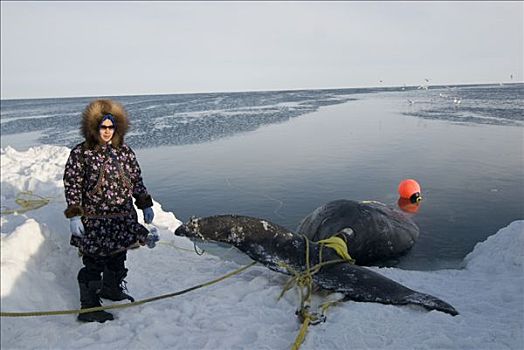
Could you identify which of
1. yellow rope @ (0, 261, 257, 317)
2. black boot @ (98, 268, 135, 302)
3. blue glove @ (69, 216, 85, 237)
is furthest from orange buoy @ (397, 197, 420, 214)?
blue glove @ (69, 216, 85, 237)

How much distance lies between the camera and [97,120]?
4.10 metres

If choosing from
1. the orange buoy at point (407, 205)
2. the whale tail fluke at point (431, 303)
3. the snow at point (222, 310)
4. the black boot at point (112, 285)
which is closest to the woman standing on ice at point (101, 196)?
the black boot at point (112, 285)

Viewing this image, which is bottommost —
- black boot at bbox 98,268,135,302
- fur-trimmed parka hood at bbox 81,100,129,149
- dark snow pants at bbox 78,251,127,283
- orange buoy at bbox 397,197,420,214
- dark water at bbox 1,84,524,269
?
orange buoy at bbox 397,197,420,214

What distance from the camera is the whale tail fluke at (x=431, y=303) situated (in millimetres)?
4430

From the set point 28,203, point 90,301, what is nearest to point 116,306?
point 90,301

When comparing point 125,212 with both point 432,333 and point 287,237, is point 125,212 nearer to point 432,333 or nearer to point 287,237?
point 287,237

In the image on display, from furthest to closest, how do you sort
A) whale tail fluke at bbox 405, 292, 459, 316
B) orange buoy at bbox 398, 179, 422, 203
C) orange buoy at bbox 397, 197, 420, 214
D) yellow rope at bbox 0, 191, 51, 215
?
orange buoy at bbox 398, 179, 422, 203 → orange buoy at bbox 397, 197, 420, 214 → yellow rope at bbox 0, 191, 51, 215 → whale tail fluke at bbox 405, 292, 459, 316

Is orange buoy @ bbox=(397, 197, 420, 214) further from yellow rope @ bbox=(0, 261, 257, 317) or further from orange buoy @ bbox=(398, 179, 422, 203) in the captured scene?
yellow rope @ bbox=(0, 261, 257, 317)

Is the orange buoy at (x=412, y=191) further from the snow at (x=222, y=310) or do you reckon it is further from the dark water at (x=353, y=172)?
the snow at (x=222, y=310)

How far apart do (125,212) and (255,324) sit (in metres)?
1.91

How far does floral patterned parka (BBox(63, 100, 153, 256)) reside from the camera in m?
4.01

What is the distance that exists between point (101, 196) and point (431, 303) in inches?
153

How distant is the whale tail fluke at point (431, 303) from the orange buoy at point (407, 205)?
233 inches

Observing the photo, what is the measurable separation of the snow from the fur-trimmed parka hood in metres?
1.60
